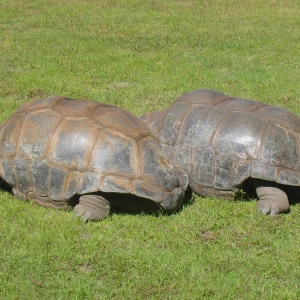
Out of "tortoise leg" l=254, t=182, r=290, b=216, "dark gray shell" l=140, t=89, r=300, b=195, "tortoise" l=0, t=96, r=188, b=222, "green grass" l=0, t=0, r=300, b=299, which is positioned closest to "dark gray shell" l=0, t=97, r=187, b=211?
"tortoise" l=0, t=96, r=188, b=222

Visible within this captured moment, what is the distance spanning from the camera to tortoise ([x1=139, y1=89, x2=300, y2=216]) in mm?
5098

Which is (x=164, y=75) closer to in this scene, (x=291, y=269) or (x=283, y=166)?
(x=283, y=166)

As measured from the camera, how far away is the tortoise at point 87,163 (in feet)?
15.5

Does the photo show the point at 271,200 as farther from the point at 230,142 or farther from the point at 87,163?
the point at 87,163

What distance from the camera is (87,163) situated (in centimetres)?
474

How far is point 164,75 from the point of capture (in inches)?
358

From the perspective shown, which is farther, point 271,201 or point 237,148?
point 237,148

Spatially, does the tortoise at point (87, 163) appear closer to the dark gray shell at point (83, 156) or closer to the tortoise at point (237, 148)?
the dark gray shell at point (83, 156)

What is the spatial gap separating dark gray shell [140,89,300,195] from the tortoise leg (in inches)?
6.0

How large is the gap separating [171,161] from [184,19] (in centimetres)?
846

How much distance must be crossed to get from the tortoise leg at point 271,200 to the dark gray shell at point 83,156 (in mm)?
690

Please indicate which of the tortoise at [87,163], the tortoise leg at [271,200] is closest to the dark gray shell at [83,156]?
the tortoise at [87,163]

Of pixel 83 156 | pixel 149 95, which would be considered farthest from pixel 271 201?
pixel 149 95

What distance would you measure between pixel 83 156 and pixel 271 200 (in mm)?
1679
